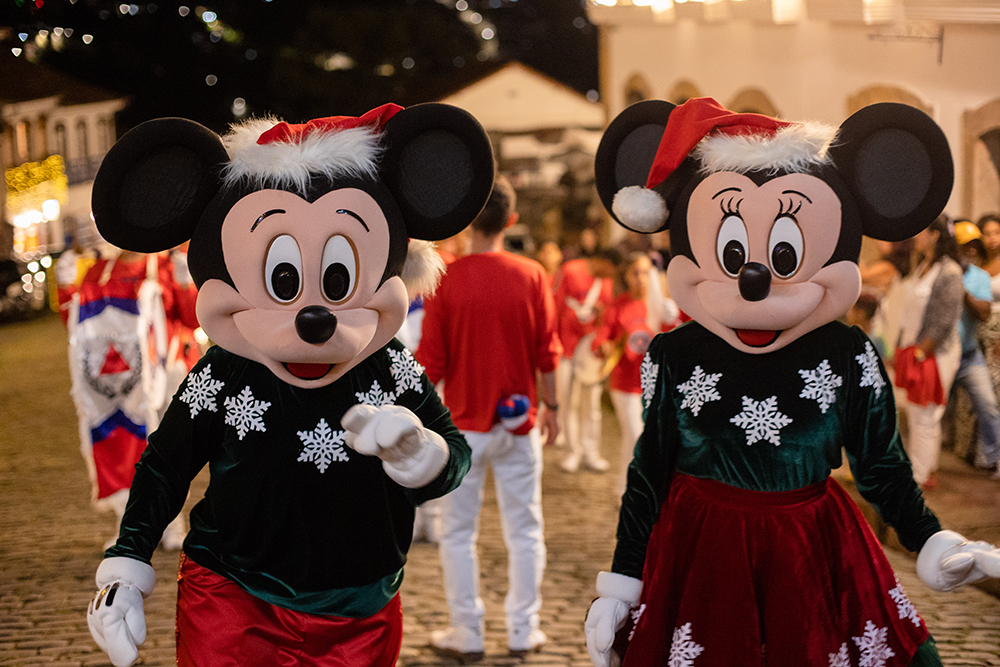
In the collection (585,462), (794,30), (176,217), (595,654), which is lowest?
(585,462)

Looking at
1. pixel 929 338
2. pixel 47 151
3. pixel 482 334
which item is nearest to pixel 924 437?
pixel 929 338

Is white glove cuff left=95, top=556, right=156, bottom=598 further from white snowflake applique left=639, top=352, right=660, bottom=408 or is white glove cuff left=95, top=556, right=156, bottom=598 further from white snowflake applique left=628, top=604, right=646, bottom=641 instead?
white snowflake applique left=639, top=352, right=660, bottom=408

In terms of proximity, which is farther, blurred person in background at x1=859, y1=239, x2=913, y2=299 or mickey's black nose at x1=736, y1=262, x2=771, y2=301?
blurred person in background at x1=859, y1=239, x2=913, y2=299

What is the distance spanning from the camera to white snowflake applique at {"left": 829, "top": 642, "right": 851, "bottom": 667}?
263cm

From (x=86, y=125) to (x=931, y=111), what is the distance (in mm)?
18272

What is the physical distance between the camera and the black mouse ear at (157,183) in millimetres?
2555

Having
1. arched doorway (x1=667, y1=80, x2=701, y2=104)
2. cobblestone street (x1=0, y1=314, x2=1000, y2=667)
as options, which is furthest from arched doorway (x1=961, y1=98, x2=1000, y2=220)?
arched doorway (x1=667, y1=80, x2=701, y2=104)

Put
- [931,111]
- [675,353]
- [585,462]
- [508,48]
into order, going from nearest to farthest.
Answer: [675,353]
[931,111]
[585,462]
[508,48]

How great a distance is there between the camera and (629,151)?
10.1 ft

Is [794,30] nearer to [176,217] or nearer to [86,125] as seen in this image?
[176,217]

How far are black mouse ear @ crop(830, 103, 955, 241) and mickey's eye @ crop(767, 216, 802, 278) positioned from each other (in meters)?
0.23

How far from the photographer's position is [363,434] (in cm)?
231

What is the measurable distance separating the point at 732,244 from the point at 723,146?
279 mm

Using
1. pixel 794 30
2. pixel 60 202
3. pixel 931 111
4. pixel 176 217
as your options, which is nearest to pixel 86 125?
pixel 60 202
